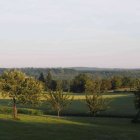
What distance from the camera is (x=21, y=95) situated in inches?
2594

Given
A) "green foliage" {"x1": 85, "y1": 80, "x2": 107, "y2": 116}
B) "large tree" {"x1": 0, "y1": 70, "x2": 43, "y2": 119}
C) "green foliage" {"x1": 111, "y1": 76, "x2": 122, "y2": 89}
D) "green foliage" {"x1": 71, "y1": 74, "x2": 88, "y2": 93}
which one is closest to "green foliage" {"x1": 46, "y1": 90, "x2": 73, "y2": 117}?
"green foliage" {"x1": 85, "y1": 80, "x2": 107, "y2": 116}

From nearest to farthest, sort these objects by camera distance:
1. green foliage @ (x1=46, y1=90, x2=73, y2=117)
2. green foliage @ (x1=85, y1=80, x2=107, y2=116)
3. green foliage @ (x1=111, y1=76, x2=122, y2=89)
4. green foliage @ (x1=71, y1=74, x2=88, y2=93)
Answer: green foliage @ (x1=46, y1=90, x2=73, y2=117), green foliage @ (x1=85, y1=80, x2=107, y2=116), green foliage @ (x1=71, y1=74, x2=88, y2=93), green foliage @ (x1=111, y1=76, x2=122, y2=89)

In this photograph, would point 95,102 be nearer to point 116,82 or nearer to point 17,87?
point 17,87

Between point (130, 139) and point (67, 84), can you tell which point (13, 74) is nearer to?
point (130, 139)

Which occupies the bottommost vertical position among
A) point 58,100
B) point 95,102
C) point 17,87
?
point 95,102

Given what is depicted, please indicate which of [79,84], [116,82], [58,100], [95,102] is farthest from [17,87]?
[116,82]

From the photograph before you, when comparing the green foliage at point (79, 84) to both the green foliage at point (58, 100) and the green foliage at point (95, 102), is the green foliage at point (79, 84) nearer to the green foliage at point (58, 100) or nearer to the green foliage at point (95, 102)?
the green foliage at point (95, 102)

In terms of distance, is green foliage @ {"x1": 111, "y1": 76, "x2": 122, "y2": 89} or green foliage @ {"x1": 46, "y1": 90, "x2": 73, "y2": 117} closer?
green foliage @ {"x1": 46, "y1": 90, "x2": 73, "y2": 117}

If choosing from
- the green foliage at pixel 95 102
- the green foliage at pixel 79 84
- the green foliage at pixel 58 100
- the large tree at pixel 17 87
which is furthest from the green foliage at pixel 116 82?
the large tree at pixel 17 87

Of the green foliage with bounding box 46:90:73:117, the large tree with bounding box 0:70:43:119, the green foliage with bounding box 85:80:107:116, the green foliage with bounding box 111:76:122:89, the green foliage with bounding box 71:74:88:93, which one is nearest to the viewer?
the large tree with bounding box 0:70:43:119

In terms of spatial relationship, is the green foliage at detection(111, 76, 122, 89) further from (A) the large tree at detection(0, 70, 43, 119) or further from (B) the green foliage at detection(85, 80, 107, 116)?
(A) the large tree at detection(0, 70, 43, 119)

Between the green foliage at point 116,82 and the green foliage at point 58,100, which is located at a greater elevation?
the green foliage at point 116,82

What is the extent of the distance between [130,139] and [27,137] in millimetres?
9444

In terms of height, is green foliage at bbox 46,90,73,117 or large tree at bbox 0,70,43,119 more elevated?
large tree at bbox 0,70,43,119
